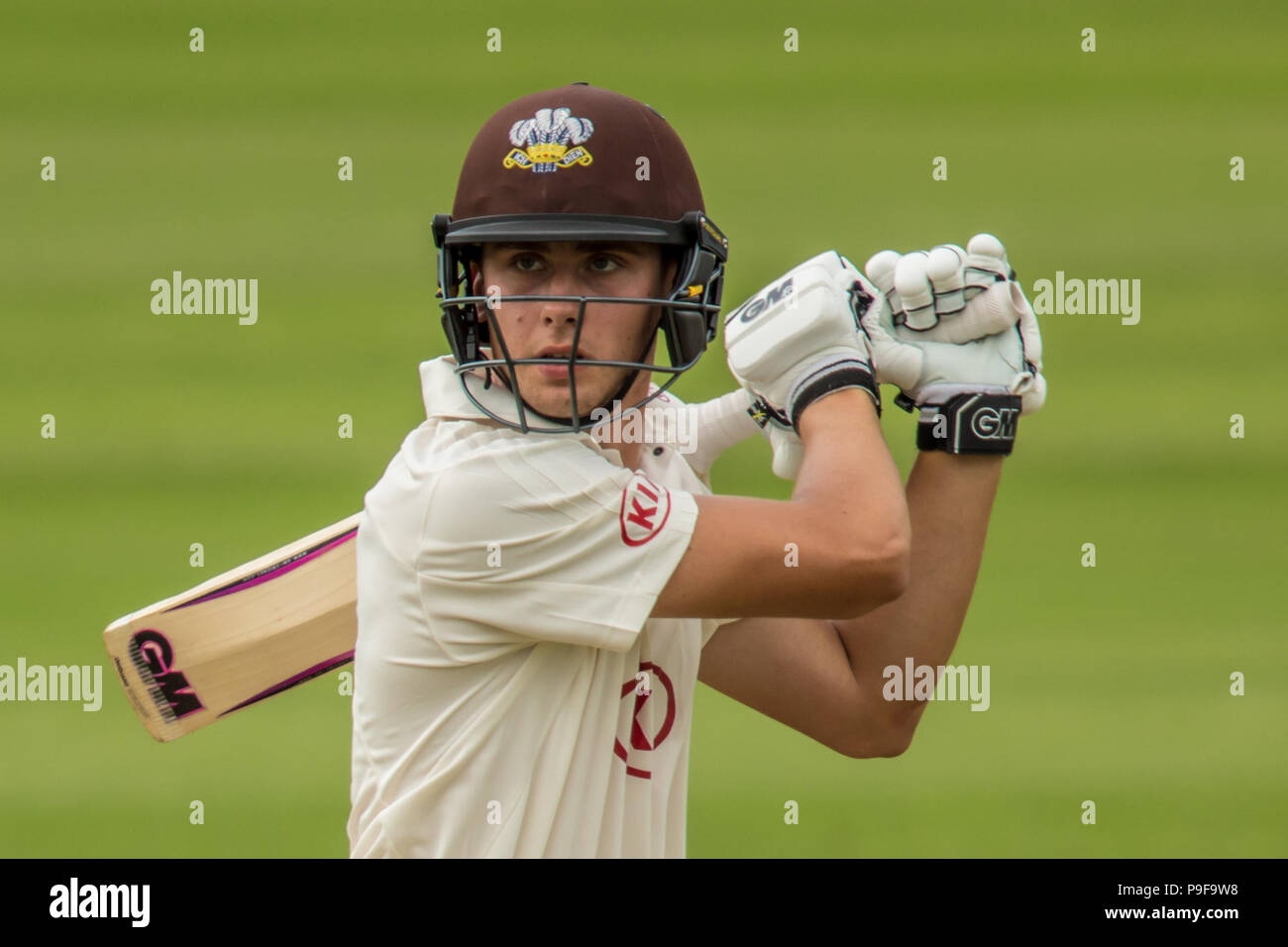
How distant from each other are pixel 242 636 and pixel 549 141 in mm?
779

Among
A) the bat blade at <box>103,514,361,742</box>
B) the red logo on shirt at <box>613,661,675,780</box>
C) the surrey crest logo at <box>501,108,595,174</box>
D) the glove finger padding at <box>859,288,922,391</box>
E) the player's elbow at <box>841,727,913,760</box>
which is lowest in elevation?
the player's elbow at <box>841,727,913,760</box>

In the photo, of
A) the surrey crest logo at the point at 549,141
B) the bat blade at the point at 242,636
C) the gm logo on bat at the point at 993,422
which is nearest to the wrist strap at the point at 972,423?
the gm logo on bat at the point at 993,422

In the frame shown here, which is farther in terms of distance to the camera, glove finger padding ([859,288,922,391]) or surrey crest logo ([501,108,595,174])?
glove finger padding ([859,288,922,391])

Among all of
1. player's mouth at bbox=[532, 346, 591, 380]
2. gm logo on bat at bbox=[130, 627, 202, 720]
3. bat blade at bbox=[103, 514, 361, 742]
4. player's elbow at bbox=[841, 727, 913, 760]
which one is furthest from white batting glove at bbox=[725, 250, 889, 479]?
gm logo on bat at bbox=[130, 627, 202, 720]

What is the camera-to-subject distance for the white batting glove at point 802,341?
1.63 meters

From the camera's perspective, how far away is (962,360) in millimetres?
1770

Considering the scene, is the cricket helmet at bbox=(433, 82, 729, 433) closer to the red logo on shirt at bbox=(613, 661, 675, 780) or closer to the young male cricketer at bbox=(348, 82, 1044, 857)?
→ the young male cricketer at bbox=(348, 82, 1044, 857)

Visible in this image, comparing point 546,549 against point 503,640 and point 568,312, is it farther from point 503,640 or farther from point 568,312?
point 568,312

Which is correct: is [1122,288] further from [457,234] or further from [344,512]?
[457,234]

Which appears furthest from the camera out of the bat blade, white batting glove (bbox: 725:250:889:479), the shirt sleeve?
the bat blade

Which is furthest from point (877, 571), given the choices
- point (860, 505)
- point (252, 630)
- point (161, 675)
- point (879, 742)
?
A: point (161, 675)

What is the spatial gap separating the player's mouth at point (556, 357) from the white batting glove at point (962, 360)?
0.39 meters

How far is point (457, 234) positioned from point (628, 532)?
370 millimetres

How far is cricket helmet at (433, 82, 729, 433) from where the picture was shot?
1.54 meters
